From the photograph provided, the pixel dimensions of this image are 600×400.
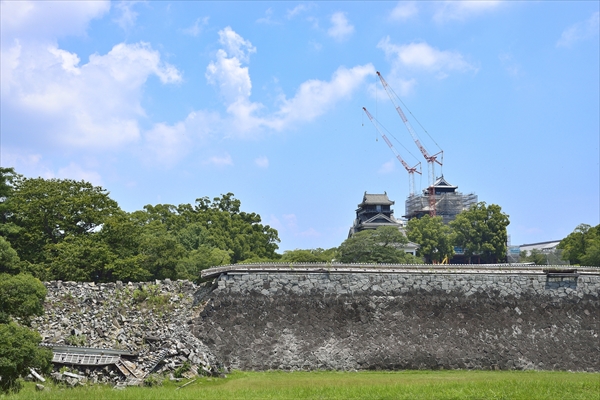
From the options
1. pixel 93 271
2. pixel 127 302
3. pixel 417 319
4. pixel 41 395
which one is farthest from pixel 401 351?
pixel 93 271

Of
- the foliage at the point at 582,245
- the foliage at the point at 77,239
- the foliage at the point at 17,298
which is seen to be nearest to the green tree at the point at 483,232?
the foliage at the point at 582,245

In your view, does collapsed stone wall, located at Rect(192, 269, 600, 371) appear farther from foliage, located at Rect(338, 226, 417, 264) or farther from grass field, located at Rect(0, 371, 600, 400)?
foliage, located at Rect(338, 226, 417, 264)

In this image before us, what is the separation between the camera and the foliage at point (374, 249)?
51.0 meters

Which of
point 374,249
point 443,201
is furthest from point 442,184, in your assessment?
point 374,249

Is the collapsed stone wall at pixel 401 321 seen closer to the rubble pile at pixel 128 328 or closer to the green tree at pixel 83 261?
the rubble pile at pixel 128 328

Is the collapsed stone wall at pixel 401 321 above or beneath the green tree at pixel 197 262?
beneath

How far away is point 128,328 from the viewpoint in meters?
26.5

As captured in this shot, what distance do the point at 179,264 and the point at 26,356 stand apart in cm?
1815

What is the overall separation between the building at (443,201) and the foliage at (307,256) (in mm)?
39435

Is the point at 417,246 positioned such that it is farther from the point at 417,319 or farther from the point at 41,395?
the point at 41,395

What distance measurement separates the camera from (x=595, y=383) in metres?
21.2

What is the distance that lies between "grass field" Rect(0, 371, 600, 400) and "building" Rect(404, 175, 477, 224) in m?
76.5

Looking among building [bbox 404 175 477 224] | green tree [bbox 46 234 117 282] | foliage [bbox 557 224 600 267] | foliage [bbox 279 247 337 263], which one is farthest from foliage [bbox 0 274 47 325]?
building [bbox 404 175 477 224]

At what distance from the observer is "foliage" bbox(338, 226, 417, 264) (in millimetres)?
51000
